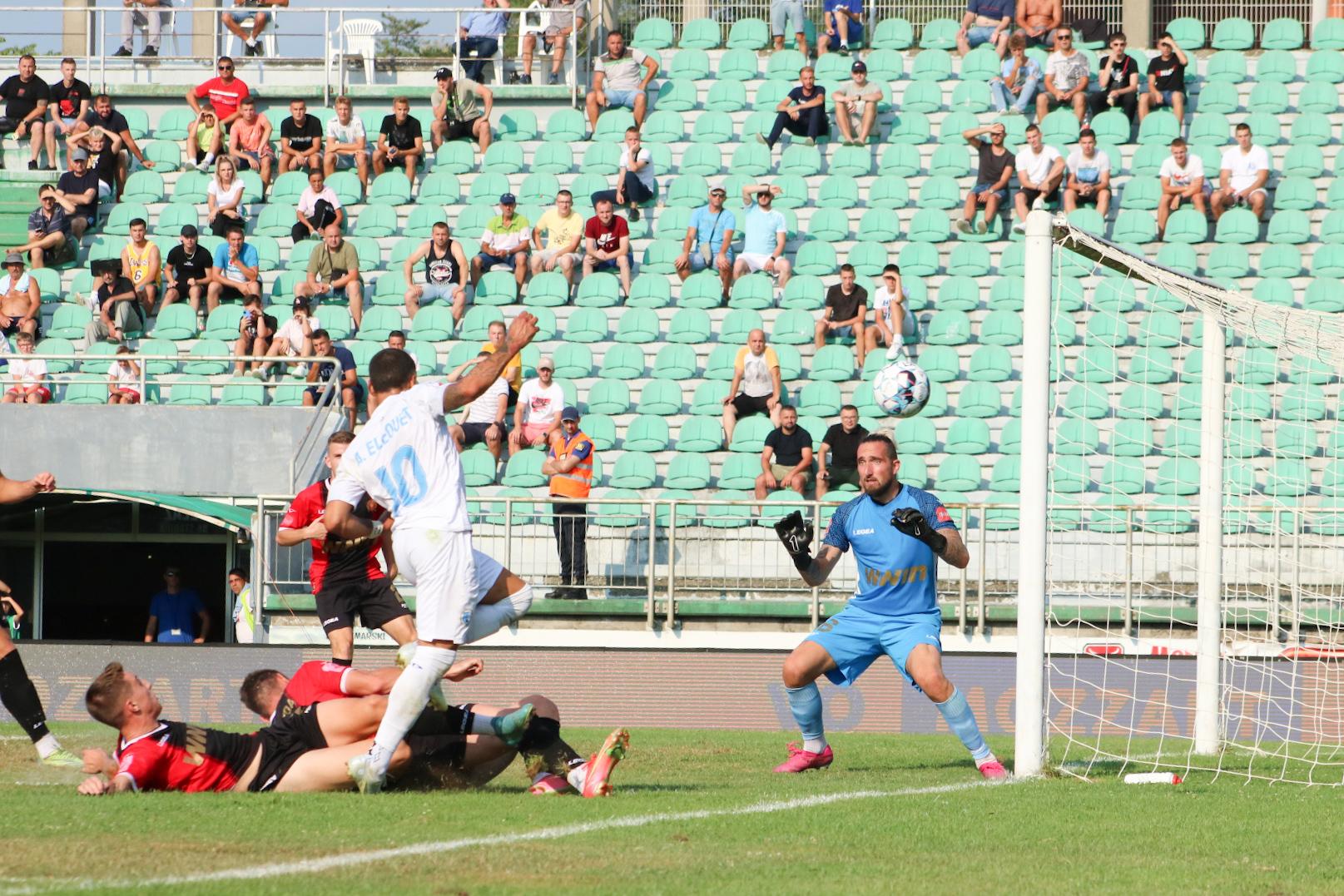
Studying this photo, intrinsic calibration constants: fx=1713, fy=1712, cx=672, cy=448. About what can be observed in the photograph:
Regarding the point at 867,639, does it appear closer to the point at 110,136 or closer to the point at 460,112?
the point at 460,112

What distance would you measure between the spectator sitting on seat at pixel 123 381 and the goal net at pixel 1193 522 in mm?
9788

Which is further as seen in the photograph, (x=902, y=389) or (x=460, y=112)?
(x=460, y=112)

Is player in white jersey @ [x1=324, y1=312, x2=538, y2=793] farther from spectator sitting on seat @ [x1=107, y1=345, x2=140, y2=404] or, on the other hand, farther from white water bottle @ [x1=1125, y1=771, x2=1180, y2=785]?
spectator sitting on seat @ [x1=107, y1=345, x2=140, y2=404]

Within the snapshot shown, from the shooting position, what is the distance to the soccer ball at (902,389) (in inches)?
737

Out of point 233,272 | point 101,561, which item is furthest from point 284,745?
point 233,272

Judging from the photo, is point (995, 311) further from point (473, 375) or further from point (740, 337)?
point (473, 375)

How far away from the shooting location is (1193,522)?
15.3 m

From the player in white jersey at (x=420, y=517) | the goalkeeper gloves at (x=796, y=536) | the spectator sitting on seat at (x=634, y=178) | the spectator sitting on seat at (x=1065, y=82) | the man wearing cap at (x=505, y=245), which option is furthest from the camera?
the spectator sitting on seat at (x=1065, y=82)

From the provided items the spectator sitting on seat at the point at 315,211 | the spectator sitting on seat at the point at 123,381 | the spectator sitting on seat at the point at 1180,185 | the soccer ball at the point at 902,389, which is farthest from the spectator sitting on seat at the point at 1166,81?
the spectator sitting on seat at the point at 123,381

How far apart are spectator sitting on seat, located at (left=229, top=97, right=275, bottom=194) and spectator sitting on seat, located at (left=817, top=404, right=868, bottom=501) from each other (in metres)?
9.98

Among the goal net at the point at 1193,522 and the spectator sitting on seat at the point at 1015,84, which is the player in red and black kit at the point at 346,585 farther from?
the spectator sitting on seat at the point at 1015,84

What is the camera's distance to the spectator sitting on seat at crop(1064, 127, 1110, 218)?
846 inches

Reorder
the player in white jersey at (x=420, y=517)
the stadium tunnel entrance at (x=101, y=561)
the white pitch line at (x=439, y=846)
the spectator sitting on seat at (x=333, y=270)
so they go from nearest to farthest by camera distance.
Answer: the white pitch line at (x=439, y=846)
the player in white jersey at (x=420, y=517)
the stadium tunnel entrance at (x=101, y=561)
the spectator sitting on seat at (x=333, y=270)

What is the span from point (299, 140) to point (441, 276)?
149 inches
